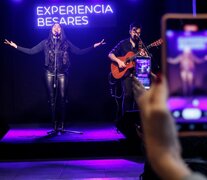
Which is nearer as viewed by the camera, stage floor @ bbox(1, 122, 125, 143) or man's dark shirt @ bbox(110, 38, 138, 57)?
stage floor @ bbox(1, 122, 125, 143)

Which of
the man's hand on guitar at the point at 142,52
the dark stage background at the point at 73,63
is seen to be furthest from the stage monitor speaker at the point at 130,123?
the dark stage background at the point at 73,63

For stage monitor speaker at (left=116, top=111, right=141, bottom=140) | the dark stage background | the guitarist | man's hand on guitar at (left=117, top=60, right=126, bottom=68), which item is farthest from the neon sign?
stage monitor speaker at (left=116, top=111, right=141, bottom=140)

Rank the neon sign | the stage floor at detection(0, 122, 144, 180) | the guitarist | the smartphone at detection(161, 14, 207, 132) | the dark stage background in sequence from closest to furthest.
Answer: the smartphone at detection(161, 14, 207, 132)
the stage floor at detection(0, 122, 144, 180)
the guitarist
the neon sign
the dark stage background

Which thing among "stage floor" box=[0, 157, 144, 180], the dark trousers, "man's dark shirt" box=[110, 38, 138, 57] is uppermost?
"man's dark shirt" box=[110, 38, 138, 57]

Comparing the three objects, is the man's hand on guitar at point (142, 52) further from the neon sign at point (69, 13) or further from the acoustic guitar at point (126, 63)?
the neon sign at point (69, 13)

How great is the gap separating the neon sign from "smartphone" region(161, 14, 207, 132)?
6897mm

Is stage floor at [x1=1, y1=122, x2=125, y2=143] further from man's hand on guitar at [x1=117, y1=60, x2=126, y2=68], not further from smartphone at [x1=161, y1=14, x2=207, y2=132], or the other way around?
smartphone at [x1=161, y1=14, x2=207, y2=132]

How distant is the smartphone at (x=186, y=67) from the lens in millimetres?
1257

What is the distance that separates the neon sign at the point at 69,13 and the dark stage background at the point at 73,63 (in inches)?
4.9

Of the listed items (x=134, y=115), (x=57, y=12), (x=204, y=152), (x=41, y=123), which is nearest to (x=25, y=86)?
(x=41, y=123)

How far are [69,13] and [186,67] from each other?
7.02 metres

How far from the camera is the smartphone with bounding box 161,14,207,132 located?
126 centimetres

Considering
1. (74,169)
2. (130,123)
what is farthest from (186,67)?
(74,169)

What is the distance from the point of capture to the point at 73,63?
27.5 feet
